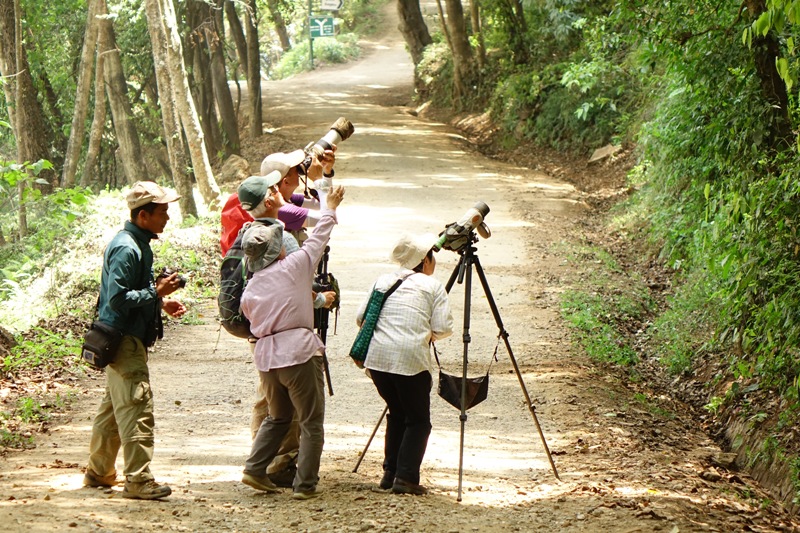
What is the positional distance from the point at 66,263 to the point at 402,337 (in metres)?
10.4

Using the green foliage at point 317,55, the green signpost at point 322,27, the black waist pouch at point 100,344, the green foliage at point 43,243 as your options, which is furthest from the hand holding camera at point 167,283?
the green foliage at point 317,55

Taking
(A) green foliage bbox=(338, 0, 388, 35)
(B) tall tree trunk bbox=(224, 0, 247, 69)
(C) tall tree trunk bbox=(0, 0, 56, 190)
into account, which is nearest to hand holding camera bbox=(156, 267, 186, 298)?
(C) tall tree trunk bbox=(0, 0, 56, 190)

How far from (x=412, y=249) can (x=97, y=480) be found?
252cm

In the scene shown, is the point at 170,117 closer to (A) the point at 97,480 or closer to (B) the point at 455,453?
(B) the point at 455,453

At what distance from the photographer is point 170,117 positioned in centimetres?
1655

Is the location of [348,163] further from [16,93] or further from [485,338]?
[485,338]

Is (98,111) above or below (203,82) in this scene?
below

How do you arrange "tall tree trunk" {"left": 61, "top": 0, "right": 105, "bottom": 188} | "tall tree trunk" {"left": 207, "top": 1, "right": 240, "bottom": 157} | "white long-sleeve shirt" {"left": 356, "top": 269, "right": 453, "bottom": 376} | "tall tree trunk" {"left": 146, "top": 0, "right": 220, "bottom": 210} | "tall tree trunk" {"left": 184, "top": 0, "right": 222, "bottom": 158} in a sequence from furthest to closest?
"tall tree trunk" {"left": 207, "top": 1, "right": 240, "bottom": 157} < "tall tree trunk" {"left": 184, "top": 0, "right": 222, "bottom": 158} < "tall tree trunk" {"left": 61, "top": 0, "right": 105, "bottom": 188} < "tall tree trunk" {"left": 146, "top": 0, "right": 220, "bottom": 210} < "white long-sleeve shirt" {"left": 356, "top": 269, "right": 453, "bottom": 376}

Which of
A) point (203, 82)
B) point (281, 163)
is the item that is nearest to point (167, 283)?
point (281, 163)

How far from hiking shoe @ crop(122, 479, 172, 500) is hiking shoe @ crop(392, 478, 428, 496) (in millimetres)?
1432

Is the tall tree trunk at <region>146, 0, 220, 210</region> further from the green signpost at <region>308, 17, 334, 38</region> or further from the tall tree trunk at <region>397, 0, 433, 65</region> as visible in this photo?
the green signpost at <region>308, 17, 334, 38</region>

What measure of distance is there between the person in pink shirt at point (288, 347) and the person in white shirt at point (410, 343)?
0.42m

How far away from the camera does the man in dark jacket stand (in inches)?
218

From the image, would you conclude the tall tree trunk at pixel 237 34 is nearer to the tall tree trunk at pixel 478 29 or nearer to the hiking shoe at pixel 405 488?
the tall tree trunk at pixel 478 29
